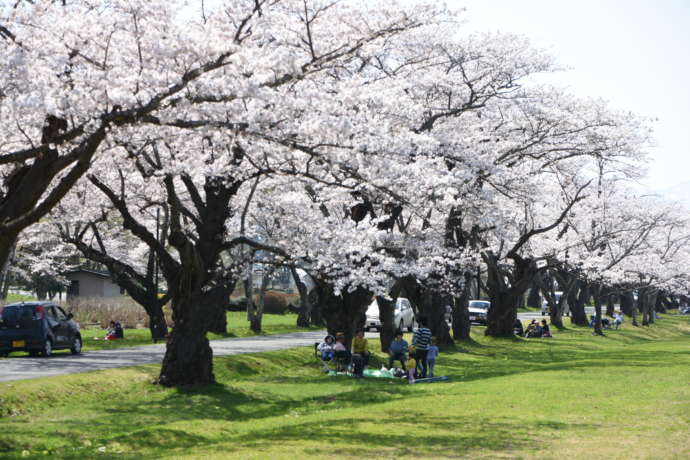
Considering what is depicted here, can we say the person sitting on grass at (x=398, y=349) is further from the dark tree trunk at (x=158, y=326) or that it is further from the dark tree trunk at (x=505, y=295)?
the dark tree trunk at (x=505, y=295)

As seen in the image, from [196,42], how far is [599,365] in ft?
59.2

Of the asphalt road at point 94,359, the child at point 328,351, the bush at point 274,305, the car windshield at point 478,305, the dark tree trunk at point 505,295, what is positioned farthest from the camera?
the bush at point 274,305

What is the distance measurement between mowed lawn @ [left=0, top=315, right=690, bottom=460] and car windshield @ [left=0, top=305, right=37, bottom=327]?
5.46 meters

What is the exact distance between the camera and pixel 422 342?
2191 cm

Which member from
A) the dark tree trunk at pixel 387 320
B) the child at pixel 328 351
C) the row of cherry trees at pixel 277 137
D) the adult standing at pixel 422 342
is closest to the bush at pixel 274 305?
the row of cherry trees at pixel 277 137

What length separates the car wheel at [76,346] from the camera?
26547mm

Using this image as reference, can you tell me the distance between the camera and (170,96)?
38.0 ft

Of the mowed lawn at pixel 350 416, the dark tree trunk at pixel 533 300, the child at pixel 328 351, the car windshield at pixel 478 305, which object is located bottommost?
the mowed lawn at pixel 350 416

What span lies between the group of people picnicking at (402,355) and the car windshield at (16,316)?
27.7 ft

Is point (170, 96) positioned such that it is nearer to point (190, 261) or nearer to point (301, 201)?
point (190, 261)

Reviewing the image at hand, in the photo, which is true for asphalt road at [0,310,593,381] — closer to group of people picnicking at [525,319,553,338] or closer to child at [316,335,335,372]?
child at [316,335,335,372]

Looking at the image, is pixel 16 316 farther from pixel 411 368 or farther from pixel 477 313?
pixel 477 313

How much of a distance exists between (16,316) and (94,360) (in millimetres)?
2705

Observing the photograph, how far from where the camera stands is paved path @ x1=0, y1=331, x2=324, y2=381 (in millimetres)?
20359
